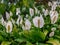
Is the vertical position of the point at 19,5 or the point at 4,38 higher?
the point at 19,5

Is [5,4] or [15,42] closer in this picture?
[15,42]

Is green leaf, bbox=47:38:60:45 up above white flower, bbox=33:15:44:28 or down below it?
below

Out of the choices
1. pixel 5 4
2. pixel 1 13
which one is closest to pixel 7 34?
pixel 1 13

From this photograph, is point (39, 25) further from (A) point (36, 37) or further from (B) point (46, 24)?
(B) point (46, 24)

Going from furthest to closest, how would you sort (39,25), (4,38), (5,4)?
(5,4) < (4,38) < (39,25)

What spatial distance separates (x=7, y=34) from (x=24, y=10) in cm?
193

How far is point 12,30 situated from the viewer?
4.05 metres

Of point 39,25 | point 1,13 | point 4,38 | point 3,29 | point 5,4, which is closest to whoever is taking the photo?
point 39,25

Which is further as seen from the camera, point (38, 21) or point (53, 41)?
point (53, 41)

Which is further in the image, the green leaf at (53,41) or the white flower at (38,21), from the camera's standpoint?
the green leaf at (53,41)

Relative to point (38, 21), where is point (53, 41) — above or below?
below

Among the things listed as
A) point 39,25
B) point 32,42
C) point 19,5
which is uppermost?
point 19,5

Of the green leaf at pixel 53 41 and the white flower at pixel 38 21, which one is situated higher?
the white flower at pixel 38 21

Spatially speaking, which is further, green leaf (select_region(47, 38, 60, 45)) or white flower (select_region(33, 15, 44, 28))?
green leaf (select_region(47, 38, 60, 45))
